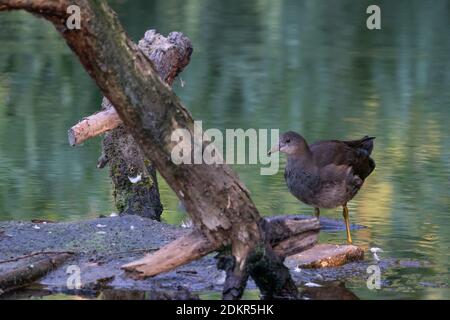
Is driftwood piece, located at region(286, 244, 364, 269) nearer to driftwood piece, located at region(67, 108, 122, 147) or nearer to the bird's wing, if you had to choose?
the bird's wing

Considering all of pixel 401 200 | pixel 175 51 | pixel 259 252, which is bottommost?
pixel 401 200

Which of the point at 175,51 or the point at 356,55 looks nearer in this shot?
the point at 175,51

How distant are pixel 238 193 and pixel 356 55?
10.5 m

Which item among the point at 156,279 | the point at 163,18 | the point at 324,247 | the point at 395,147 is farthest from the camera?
the point at 163,18

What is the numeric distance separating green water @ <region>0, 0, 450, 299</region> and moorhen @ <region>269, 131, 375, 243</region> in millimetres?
294

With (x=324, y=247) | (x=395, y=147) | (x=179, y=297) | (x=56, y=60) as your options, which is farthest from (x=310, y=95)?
(x=179, y=297)

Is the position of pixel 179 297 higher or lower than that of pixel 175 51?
lower

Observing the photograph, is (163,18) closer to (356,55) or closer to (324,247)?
(356,55)

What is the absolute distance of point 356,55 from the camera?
16.6 metres

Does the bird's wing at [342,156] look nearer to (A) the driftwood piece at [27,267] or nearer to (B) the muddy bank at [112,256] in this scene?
(B) the muddy bank at [112,256]

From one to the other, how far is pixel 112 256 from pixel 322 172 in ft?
5.30

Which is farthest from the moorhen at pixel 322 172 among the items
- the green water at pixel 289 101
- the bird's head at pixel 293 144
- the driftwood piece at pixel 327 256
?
the driftwood piece at pixel 327 256

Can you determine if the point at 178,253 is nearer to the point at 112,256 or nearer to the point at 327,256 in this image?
the point at 112,256

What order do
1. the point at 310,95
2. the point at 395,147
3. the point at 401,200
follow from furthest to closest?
the point at 310,95, the point at 395,147, the point at 401,200
